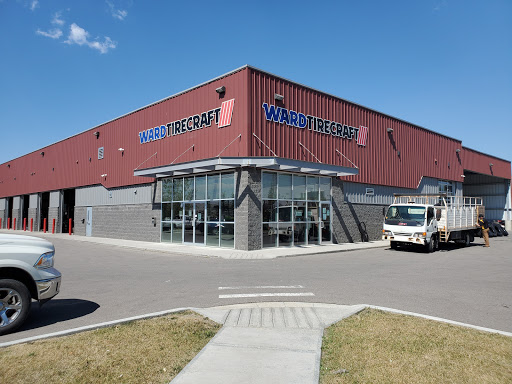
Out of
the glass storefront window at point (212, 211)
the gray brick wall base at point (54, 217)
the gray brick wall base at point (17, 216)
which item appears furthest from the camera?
the gray brick wall base at point (17, 216)

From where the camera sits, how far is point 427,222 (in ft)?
61.5

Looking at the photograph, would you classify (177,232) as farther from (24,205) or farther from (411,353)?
(24,205)

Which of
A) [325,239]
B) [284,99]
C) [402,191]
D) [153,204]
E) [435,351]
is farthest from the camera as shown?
[402,191]

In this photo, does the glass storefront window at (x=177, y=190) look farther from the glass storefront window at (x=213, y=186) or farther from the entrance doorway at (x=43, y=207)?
the entrance doorway at (x=43, y=207)

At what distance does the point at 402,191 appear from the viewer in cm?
2880

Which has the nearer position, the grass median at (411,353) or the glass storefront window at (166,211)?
the grass median at (411,353)

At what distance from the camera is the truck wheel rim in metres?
5.44

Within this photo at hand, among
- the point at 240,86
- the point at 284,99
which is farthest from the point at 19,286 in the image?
the point at 284,99

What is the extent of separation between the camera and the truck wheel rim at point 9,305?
5438 mm

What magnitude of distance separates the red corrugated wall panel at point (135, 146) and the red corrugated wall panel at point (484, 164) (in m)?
28.6

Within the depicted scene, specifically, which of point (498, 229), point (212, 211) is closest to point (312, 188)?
point (212, 211)

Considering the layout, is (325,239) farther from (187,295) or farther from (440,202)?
(187,295)

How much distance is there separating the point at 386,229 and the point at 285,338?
1568cm

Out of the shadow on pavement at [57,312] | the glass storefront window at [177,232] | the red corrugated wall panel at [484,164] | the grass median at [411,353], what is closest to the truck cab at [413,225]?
the glass storefront window at [177,232]
